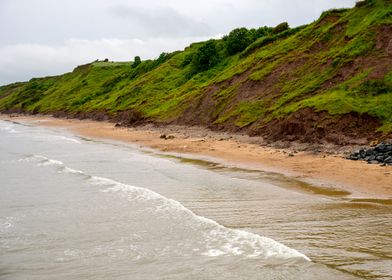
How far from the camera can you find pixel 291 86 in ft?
115

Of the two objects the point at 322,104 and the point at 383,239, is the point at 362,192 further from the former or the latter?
the point at 322,104

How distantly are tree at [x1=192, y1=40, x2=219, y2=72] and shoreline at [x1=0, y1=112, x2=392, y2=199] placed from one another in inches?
830

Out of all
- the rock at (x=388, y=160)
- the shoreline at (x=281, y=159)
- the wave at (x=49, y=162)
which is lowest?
the wave at (x=49, y=162)

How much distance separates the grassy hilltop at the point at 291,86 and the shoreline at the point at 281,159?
1.91 meters

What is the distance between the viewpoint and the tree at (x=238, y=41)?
57375mm

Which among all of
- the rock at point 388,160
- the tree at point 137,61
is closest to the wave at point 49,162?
the rock at point 388,160

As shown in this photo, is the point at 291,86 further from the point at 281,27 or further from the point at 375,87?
the point at 281,27

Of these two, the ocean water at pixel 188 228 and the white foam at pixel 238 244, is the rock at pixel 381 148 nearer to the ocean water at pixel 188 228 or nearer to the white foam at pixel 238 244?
the ocean water at pixel 188 228

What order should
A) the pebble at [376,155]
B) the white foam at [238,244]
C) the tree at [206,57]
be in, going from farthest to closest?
the tree at [206,57] → the pebble at [376,155] → the white foam at [238,244]

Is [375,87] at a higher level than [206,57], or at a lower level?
lower

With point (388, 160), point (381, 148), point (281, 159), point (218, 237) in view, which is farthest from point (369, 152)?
point (218, 237)

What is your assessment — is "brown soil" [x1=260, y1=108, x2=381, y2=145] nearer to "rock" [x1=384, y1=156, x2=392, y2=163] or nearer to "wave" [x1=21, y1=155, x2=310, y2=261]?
"rock" [x1=384, y1=156, x2=392, y2=163]

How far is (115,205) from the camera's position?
585 inches

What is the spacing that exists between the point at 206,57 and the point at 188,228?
49.2 metres
